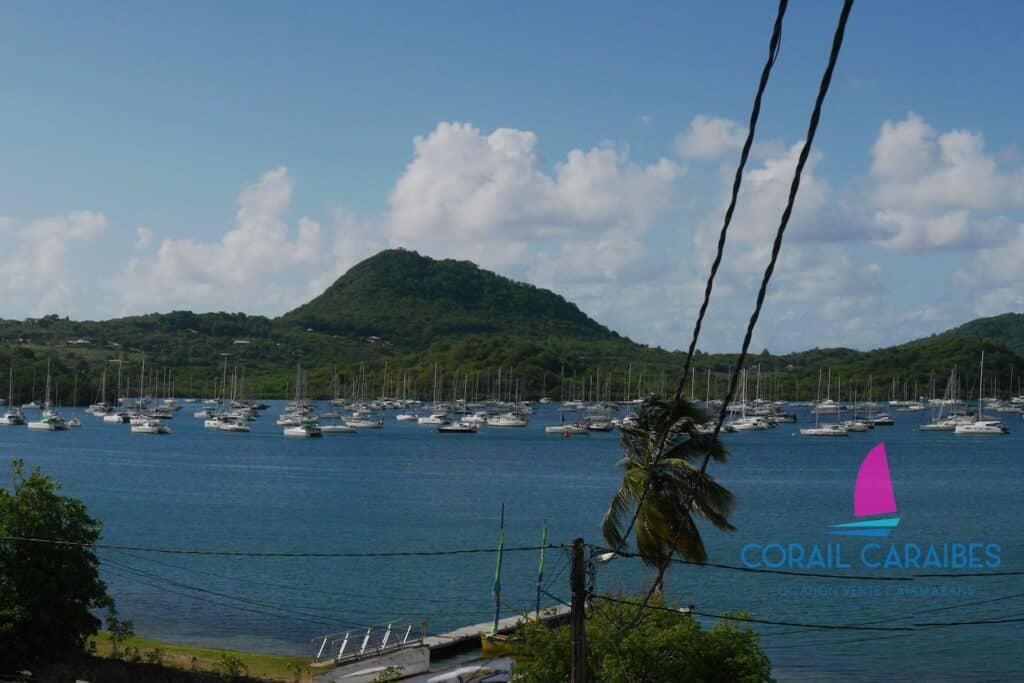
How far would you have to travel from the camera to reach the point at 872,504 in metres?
78.4

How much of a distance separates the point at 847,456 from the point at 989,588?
74.8m

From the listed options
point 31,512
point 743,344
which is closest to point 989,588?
point 31,512

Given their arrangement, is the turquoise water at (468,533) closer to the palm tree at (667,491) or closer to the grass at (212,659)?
the grass at (212,659)

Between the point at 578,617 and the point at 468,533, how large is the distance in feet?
164

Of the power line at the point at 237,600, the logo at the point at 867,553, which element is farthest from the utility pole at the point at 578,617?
the logo at the point at 867,553

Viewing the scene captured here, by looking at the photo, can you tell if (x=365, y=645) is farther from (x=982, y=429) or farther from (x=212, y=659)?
(x=982, y=429)

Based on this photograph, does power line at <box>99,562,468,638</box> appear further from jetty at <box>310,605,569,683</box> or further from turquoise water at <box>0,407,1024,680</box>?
jetty at <box>310,605,569,683</box>

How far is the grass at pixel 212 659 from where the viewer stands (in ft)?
96.9

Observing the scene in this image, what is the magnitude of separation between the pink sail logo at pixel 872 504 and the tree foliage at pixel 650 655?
4490 cm

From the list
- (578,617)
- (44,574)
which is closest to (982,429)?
(44,574)

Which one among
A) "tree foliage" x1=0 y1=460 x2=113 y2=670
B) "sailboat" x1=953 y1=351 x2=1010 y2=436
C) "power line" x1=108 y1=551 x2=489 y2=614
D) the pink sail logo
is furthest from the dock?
"sailboat" x1=953 y1=351 x2=1010 y2=436

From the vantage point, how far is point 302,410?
174875 mm

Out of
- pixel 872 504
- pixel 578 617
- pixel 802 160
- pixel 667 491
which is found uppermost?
pixel 802 160

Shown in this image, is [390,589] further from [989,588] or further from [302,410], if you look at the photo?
[302,410]
